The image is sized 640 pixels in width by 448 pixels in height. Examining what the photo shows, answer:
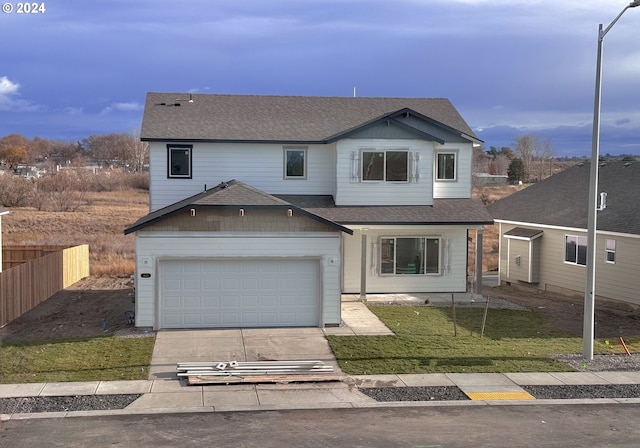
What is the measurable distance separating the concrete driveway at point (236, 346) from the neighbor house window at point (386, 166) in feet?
24.6

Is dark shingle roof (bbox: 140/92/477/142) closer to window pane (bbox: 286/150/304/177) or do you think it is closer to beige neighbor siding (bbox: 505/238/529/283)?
window pane (bbox: 286/150/304/177)

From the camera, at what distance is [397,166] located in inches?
1002

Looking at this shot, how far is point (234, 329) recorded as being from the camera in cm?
1988

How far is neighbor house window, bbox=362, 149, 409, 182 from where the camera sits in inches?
995

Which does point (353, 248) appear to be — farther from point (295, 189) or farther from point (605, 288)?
point (605, 288)

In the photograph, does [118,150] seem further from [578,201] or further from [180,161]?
[578,201]

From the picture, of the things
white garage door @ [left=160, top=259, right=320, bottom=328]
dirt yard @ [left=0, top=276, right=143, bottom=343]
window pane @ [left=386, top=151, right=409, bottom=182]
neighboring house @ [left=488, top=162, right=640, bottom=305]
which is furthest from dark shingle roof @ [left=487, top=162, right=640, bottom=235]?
dirt yard @ [left=0, top=276, right=143, bottom=343]

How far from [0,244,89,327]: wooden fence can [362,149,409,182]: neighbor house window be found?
11.9m

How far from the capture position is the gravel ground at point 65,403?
12.7 metres

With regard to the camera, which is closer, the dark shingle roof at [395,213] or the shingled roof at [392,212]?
the shingled roof at [392,212]

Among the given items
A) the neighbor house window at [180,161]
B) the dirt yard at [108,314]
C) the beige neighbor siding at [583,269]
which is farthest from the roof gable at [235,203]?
the beige neighbor siding at [583,269]

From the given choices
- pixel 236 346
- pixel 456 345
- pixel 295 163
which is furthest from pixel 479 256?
pixel 236 346

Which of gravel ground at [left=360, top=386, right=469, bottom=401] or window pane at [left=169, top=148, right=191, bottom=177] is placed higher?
window pane at [left=169, top=148, right=191, bottom=177]

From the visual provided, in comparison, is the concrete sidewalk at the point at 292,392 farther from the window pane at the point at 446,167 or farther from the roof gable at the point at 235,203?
the window pane at the point at 446,167
